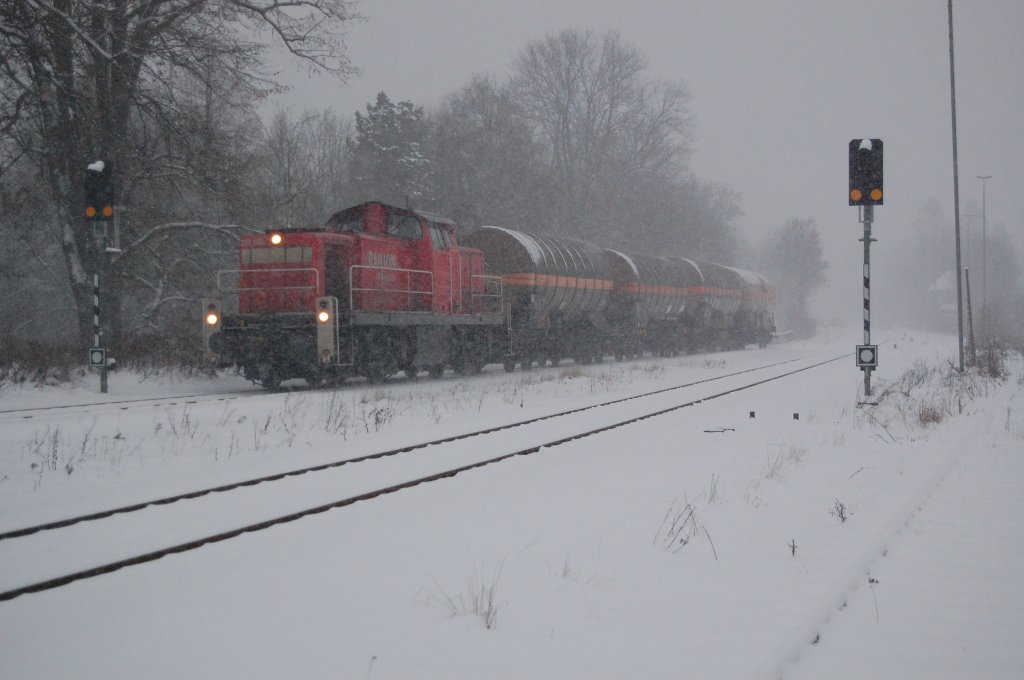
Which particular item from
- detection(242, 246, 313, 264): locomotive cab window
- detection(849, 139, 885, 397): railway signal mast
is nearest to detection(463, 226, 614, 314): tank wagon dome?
detection(242, 246, 313, 264): locomotive cab window

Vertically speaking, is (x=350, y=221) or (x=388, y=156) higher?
(x=388, y=156)

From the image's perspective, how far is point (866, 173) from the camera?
12.8m

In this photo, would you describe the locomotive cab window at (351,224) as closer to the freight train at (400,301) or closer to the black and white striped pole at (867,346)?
the freight train at (400,301)

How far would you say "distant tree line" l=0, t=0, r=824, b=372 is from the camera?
16859 mm

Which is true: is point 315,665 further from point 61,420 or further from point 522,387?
point 522,387

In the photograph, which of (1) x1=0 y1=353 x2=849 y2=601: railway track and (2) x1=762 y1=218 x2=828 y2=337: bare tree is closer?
(1) x1=0 y1=353 x2=849 y2=601: railway track

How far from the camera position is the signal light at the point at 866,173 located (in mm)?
12711

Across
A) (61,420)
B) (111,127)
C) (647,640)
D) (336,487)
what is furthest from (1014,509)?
(111,127)

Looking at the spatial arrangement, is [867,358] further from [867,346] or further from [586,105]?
[586,105]

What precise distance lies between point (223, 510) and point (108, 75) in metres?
15.4

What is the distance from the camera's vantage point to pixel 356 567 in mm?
4363

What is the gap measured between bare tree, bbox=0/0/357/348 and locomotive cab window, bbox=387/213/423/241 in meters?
4.36

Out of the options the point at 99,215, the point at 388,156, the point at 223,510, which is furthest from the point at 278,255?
the point at 388,156

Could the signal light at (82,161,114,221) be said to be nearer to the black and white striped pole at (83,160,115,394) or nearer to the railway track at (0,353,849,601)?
the black and white striped pole at (83,160,115,394)
